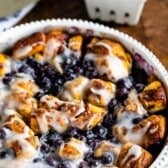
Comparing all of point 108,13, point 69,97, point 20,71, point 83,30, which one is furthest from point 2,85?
point 108,13

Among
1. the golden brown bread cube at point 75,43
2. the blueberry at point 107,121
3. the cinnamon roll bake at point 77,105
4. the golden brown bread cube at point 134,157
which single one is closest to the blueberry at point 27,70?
the cinnamon roll bake at point 77,105

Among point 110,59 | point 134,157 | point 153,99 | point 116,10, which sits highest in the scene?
point 116,10

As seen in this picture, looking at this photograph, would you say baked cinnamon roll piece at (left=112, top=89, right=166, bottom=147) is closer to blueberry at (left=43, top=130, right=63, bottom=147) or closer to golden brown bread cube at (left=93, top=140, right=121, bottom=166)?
golden brown bread cube at (left=93, top=140, right=121, bottom=166)

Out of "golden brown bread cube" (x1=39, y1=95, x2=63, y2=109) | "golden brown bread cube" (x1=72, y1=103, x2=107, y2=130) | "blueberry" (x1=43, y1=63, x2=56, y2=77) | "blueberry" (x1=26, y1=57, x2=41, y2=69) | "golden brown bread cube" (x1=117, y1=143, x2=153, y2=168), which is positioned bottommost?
"golden brown bread cube" (x1=117, y1=143, x2=153, y2=168)

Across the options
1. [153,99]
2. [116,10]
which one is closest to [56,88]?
[153,99]

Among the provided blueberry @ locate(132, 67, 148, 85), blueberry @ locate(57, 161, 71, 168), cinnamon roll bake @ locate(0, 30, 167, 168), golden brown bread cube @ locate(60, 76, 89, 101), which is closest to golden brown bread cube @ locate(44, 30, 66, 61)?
cinnamon roll bake @ locate(0, 30, 167, 168)

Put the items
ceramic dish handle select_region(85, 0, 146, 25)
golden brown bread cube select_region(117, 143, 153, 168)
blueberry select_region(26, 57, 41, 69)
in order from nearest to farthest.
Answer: golden brown bread cube select_region(117, 143, 153, 168) < blueberry select_region(26, 57, 41, 69) < ceramic dish handle select_region(85, 0, 146, 25)

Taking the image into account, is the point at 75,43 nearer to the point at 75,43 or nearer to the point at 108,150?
the point at 75,43

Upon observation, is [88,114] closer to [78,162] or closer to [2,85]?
[78,162]
